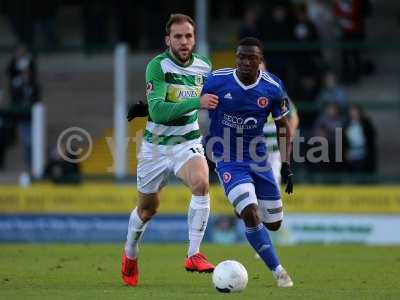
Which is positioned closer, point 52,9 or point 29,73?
point 29,73

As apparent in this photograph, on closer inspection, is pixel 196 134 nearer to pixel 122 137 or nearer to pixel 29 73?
pixel 122 137

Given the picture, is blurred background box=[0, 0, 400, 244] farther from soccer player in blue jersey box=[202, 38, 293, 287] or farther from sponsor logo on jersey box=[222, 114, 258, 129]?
sponsor logo on jersey box=[222, 114, 258, 129]

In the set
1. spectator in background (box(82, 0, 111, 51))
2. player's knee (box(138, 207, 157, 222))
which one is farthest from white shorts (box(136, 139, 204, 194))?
spectator in background (box(82, 0, 111, 51))

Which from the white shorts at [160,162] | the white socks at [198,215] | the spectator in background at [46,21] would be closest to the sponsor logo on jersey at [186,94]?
the white shorts at [160,162]

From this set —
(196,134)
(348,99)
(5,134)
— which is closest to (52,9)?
(5,134)

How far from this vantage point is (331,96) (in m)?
21.9

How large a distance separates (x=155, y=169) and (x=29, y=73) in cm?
1133

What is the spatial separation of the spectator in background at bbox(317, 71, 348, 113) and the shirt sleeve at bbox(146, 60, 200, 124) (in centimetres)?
1084

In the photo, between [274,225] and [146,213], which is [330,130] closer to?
[274,225]

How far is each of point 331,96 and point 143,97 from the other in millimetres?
4016

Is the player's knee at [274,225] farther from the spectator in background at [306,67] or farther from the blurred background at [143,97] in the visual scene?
the spectator in background at [306,67]

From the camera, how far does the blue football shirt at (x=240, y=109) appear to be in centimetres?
1109

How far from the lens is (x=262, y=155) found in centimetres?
1145

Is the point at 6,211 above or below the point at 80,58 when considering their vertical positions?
below
